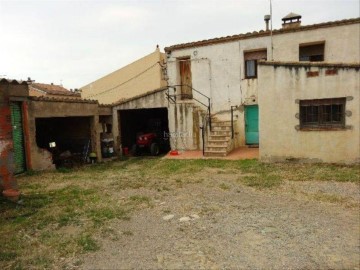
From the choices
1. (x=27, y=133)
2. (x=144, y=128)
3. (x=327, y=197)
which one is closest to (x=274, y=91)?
(x=327, y=197)

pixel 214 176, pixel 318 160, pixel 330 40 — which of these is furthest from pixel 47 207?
pixel 330 40

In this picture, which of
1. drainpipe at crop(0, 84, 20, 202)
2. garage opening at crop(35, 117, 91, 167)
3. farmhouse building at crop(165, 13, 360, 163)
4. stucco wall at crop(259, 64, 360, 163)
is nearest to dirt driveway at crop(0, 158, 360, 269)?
drainpipe at crop(0, 84, 20, 202)

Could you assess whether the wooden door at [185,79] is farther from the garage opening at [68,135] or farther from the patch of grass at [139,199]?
the patch of grass at [139,199]

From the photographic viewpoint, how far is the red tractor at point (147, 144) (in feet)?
54.8

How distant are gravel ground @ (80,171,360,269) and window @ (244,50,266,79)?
866 centimetres

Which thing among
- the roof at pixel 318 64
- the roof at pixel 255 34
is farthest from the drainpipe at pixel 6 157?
the roof at pixel 255 34

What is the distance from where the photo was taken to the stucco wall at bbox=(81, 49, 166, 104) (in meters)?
23.2

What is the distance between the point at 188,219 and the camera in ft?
20.4

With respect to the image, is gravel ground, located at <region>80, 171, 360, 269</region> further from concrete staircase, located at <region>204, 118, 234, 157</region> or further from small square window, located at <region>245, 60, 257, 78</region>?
small square window, located at <region>245, 60, 257, 78</region>

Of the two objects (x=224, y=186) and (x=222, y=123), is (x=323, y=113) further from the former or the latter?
(x=222, y=123)

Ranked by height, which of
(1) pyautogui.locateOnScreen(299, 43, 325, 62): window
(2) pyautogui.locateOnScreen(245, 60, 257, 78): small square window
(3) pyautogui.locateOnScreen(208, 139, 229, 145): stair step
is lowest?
(3) pyautogui.locateOnScreen(208, 139, 229, 145): stair step

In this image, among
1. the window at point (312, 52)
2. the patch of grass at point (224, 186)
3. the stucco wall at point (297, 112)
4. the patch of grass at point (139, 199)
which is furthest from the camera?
the window at point (312, 52)

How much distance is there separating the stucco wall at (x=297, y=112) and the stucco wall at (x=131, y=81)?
12.6 m

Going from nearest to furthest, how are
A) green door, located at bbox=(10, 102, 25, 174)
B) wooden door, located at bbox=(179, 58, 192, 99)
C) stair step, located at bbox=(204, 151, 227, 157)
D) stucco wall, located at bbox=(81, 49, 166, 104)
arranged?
green door, located at bbox=(10, 102, 25, 174), stair step, located at bbox=(204, 151, 227, 157), wooden door, located at bbox=(179, 58, 192, 99), stucco wall, located at bbox=(81, 49, 166, 104)
